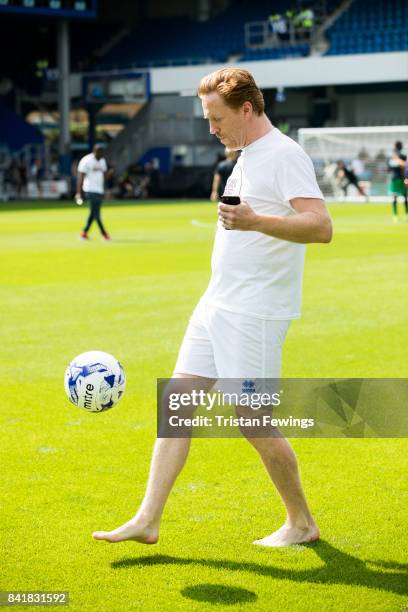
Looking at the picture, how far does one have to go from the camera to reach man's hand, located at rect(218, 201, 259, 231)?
4.09m

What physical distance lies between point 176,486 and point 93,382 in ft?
3.19

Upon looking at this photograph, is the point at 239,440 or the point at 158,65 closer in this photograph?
the point at 239,440

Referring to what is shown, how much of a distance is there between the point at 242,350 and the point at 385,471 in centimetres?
203

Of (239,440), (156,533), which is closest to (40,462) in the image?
(239,440)

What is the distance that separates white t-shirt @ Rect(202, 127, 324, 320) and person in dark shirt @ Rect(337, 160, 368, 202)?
3725 centimetres

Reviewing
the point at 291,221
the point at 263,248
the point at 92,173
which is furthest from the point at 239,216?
the point at 92,173

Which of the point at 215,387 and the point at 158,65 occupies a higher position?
the point at 158,65

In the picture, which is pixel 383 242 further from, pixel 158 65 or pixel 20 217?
pixel 158 65

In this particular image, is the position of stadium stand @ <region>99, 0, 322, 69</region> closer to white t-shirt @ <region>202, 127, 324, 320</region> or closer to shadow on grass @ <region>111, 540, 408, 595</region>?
white t-shirt @ <region>202, 127, 324, 320</region>

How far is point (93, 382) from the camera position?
17.2 ft

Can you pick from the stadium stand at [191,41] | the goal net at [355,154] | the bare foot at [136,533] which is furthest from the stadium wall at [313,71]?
the bare foot at [136,533]

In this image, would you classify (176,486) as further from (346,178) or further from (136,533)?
(346,178)

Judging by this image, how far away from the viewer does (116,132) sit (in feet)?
189

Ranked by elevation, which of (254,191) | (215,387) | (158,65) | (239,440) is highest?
(158,65)
